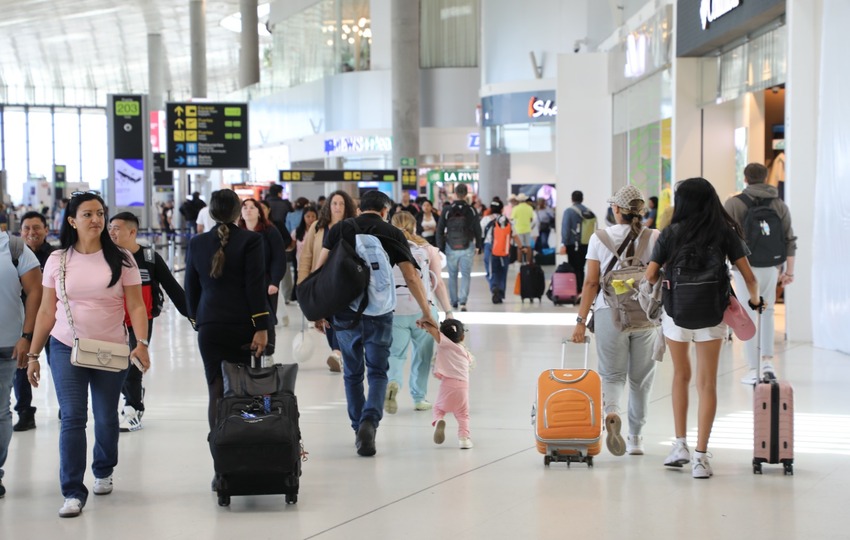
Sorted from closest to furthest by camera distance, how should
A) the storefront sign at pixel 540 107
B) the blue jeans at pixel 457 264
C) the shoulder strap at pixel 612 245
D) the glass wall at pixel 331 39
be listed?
the shoulder strap at pixel 612 245 → the blue jeans at pixel 457 264 → the storefront sign at pixel 540 107 → the glass wall at pixel 331 39

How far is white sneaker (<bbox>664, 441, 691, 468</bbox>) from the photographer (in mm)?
6242

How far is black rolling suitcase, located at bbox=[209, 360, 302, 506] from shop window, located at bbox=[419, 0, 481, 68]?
37850 millimetres

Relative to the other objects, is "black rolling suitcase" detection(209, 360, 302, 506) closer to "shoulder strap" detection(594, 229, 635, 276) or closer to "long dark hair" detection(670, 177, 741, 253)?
"shoulder strap" detection(594, 229, 635, 276)

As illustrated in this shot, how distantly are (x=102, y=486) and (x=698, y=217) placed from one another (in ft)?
11.2

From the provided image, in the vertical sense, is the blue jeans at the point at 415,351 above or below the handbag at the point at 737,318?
below

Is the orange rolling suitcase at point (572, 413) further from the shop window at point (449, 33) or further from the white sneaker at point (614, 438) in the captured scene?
the shop window at point (449, 33)

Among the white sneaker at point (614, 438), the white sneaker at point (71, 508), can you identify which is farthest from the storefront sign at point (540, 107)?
the white sneaker at point (71, 508)

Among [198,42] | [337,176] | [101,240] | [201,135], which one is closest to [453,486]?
[101,240]

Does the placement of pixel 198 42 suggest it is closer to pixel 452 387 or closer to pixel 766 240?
pixel 766 240

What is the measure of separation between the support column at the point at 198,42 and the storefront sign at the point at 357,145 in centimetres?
721

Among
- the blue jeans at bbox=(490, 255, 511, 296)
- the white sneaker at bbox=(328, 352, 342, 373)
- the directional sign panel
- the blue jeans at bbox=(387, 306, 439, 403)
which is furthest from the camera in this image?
the directional sign panel

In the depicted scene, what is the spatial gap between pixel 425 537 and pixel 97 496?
6.13ft

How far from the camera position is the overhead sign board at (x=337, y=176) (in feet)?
98.3

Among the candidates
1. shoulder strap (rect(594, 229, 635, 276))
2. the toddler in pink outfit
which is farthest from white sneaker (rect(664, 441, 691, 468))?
the toddler in pink outfit
